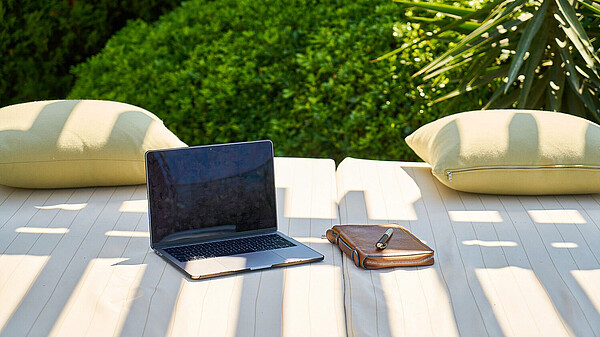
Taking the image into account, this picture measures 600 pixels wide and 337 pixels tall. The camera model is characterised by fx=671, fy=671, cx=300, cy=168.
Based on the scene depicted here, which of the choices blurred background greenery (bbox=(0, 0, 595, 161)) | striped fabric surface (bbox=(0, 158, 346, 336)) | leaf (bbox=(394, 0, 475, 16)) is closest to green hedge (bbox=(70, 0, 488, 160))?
blurred background greenery (bbox=(0, 0, 595, 161))

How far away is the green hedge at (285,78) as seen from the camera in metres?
3.66

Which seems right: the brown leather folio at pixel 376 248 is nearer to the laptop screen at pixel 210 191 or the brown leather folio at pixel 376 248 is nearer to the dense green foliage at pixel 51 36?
the laptop screen at pixel 210 191

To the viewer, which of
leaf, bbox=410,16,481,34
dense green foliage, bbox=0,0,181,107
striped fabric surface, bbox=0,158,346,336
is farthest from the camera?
dense green foliage, bbox=0,0,181,107

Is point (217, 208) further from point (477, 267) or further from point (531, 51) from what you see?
point (531, 51)

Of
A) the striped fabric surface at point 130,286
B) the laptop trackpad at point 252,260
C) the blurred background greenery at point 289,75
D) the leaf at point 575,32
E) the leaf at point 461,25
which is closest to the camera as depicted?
the striped fabric surface at point 130,286

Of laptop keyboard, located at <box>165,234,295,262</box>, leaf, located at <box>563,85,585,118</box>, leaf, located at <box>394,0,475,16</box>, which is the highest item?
leaf, located at <box>394,0,475,16</box>

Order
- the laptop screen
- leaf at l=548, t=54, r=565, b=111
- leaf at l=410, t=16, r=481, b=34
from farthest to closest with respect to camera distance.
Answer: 1. leaf at l=410, t=16, r=481, b=34
2. leaf at l=548, t=54, r=565, b=111
3. the laptop screen

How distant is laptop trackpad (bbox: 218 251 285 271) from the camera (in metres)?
1.68

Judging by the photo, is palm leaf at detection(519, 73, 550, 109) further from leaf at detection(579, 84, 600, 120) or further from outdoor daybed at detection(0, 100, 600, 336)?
outdoor daybed at detection(0, 100, 600, 336)

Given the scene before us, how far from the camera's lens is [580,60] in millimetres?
3258

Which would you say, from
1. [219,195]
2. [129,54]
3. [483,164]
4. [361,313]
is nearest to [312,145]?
[129,54]

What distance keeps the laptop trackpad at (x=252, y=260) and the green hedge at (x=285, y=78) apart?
1.98m

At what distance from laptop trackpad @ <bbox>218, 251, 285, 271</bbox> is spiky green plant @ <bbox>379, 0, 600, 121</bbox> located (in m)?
1.68

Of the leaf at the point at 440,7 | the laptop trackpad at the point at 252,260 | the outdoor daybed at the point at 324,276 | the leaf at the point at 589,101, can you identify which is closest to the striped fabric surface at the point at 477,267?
the outdoor daybed at the point at 324,276
